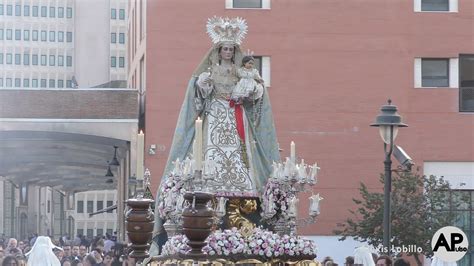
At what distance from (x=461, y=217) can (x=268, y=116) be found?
65.9 ft

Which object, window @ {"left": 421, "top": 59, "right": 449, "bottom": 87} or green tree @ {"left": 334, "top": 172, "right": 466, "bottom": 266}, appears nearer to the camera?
green tree @ {"left": 334, "top": 172, "right": 466, "bottom": 266}

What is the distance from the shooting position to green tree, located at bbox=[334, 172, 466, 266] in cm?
2941

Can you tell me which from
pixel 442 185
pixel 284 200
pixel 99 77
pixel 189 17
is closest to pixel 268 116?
pixel 284 200

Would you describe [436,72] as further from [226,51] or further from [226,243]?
[226,243]

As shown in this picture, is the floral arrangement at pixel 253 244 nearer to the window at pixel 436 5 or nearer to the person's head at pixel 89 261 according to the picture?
the person's head at pixel 89 261

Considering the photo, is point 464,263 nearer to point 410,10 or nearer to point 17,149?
point 410,10

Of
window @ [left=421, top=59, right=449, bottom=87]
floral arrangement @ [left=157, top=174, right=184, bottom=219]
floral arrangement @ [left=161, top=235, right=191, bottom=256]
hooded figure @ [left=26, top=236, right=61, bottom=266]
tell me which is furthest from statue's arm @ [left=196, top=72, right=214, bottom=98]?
window @ [left=421, top=59, right=449, bottom=87]

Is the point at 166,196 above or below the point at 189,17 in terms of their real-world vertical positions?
below

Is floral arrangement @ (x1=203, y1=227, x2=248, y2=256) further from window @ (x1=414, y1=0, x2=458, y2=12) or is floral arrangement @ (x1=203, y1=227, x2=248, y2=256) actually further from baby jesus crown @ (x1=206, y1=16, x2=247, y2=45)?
window @ (x1=414, y1=0, x2=458, y2=12)

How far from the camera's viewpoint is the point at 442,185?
103 feet

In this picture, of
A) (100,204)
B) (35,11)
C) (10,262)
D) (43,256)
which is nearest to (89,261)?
(10,262)

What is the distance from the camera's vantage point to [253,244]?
1378 centimetres

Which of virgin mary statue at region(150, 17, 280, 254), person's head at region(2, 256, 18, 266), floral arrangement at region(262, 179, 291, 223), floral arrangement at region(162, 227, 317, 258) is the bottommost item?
person's head at region(2, 256, 18, 266)

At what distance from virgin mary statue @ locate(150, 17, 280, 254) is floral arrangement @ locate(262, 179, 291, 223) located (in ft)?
0.55
